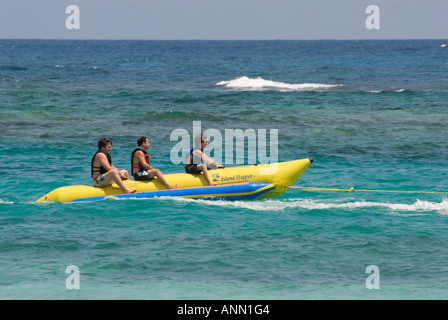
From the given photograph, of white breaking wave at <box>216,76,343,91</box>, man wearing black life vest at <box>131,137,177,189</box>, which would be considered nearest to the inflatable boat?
man wearing black life vest at <box>131,137,177,189</box>

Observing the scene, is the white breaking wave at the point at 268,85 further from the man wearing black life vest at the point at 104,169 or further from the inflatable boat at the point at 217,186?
the man wearing black life vest at the point at 104,169

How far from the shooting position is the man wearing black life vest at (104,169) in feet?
39.1

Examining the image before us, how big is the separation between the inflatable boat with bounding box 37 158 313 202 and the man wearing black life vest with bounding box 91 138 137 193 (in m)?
0.14

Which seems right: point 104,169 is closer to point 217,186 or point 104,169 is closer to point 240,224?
point 217,186

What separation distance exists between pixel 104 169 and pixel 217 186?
2247 millimetres

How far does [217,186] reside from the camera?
40.5 feet

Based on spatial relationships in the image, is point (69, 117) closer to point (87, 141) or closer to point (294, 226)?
point (87, 141)

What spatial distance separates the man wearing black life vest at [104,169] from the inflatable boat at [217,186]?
0.47 feet

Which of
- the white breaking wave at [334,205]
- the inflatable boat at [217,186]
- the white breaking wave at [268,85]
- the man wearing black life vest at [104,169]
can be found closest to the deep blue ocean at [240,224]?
the white breaking wave at [334,205]

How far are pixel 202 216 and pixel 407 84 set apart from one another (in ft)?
110

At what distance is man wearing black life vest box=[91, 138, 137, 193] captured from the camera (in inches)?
469

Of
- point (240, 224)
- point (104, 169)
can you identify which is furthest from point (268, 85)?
point (240, 224)

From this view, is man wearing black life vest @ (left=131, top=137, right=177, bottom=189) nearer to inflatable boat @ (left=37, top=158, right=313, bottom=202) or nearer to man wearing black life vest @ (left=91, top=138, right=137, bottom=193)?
inflatable boat @ (left=37, top=158, right=313, bottom=202)
